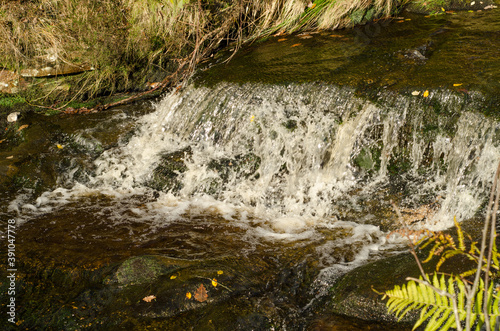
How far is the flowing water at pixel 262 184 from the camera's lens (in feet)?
10.5

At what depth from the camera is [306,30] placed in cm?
691

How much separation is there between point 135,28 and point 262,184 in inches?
143

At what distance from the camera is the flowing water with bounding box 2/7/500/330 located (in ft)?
10.5

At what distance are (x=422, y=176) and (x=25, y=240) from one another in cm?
418

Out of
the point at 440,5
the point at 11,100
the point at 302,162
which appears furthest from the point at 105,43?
the point at 440,5

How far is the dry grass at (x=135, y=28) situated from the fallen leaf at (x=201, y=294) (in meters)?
4.14

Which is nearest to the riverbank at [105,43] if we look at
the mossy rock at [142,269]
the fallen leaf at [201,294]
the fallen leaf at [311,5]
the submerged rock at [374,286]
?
the fallen leaf at [311,5]

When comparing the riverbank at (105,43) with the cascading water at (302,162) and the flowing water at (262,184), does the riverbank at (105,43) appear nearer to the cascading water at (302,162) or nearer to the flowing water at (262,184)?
the flowing water at (262,184)

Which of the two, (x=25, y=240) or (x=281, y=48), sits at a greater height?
(x=281, y=48)

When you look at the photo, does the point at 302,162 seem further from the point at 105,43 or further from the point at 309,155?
the point at 105,43

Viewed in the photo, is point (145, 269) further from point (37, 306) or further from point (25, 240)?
point (25, 240)

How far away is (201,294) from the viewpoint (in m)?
2.89

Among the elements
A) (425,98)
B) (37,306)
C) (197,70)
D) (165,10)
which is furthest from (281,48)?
(37,306)

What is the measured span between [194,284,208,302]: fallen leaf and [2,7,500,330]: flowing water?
53 millimetres
